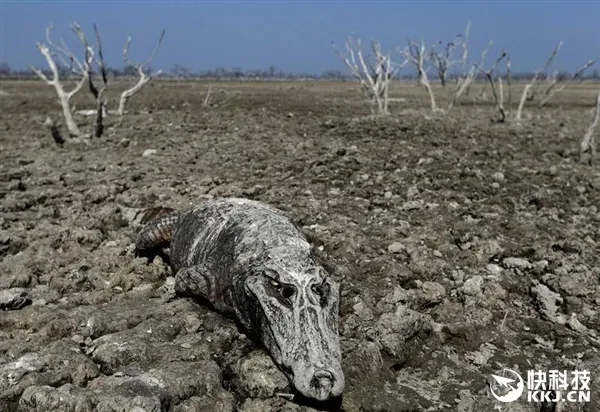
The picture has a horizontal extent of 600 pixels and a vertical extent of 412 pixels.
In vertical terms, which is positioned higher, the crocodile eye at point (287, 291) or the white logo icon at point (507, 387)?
the crocodile eye at point (287, 291)

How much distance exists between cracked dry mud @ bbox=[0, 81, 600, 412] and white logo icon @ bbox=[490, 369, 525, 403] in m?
0.07

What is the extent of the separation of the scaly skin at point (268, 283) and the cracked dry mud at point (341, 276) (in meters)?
0.23

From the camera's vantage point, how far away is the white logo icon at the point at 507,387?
13.0ft

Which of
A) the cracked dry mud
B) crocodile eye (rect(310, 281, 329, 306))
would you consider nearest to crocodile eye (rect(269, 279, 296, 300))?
crocodile eye (rect(310, 281, 329, 306))

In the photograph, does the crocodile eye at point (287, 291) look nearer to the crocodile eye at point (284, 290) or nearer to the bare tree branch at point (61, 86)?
the crocodile eye at point (284, 290)

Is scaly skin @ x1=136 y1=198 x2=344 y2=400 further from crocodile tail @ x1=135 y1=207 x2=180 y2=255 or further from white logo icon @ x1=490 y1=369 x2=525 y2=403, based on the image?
white logo icon @ x1=490 y1=369 x2=525 y2=403

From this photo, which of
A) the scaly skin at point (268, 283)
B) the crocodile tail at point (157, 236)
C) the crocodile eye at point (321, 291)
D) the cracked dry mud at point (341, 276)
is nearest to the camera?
the scaly skin at point (268, 283)

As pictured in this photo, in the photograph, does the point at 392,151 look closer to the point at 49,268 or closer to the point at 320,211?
the point at 320,211

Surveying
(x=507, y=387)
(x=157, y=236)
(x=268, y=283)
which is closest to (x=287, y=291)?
(x=268, y=283)

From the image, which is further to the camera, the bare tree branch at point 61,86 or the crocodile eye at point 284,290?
the bare tree branch at point 61,86

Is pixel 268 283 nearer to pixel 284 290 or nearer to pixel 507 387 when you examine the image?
pixel 284 290

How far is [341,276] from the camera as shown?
556 cm

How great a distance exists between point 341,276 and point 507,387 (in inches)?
76.7

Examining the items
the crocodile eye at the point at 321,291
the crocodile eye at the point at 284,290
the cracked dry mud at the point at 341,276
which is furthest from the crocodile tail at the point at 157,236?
the crocodile eye at the point at 321,291
